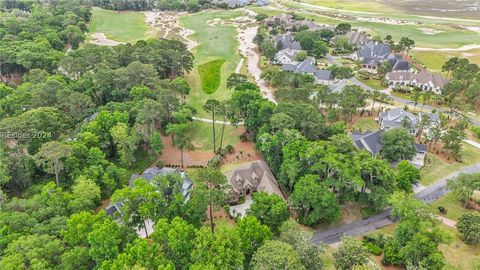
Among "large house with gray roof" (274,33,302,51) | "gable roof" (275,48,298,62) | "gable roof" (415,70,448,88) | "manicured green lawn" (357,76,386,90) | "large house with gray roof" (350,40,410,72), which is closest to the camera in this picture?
"gable roof" (415,70,448,88)

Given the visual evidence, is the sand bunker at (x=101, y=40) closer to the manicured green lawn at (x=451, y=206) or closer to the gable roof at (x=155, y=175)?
the gable roof at (x=155, y=175)

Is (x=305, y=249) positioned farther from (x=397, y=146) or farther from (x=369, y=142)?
(x=369, y=142)

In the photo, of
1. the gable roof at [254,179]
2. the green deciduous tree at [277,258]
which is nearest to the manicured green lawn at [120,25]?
the gable roof at [254,179]

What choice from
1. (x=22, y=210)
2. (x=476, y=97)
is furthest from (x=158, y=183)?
(x=476, y=97)

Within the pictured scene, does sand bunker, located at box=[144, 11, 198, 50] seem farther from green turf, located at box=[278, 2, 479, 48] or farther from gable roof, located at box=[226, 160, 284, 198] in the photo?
gable roof, located at box=[226, 160, 284, 198]

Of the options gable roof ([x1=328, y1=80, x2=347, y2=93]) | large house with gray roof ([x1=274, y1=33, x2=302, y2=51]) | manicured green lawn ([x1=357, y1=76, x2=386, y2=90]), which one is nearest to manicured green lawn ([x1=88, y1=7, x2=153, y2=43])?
large house with gray roof ([x1=274, y1=33, x2=302, y2=51])
